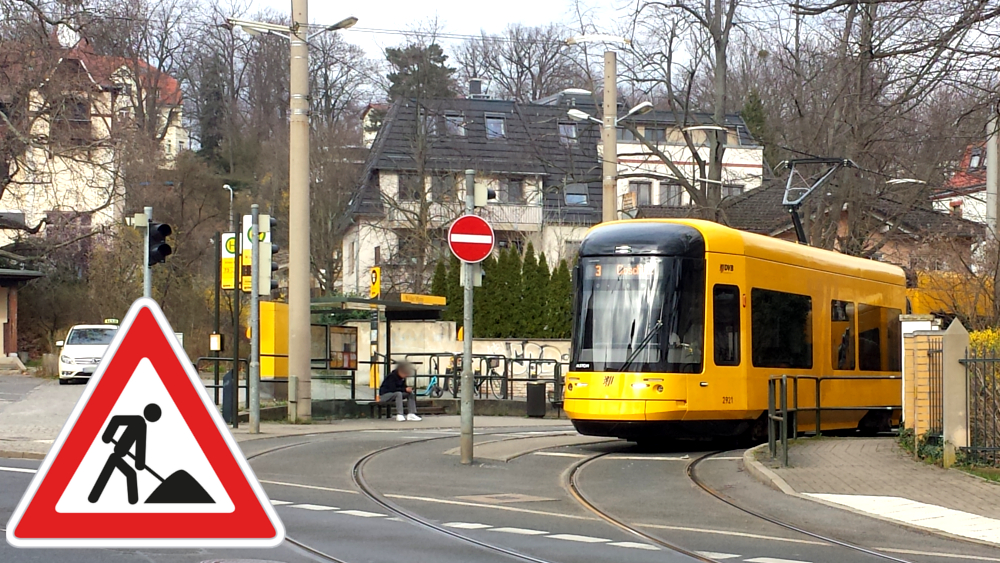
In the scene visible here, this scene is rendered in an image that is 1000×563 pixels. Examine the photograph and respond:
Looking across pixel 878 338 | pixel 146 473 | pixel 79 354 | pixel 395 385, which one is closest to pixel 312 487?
pixel 146 473

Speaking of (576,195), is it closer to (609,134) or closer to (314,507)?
(609,134)

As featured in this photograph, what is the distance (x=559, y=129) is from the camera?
6450 cm

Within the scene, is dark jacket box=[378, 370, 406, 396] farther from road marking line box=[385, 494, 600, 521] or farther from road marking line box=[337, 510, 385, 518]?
road marking line box=[337, 510, 385, 518]

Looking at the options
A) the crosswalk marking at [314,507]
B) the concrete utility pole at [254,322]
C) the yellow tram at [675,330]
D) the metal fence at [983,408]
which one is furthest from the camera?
the concrete utility pole at [254,322]

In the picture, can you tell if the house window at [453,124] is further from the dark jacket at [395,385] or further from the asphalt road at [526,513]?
the asphalt road at [526,513]

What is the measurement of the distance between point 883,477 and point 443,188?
4175 cm

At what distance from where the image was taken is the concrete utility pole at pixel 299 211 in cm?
2483

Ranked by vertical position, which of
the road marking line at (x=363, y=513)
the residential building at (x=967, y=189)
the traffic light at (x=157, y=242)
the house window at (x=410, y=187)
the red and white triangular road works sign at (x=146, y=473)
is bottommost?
the road marking line at (x=363, y=513)

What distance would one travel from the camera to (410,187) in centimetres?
5525

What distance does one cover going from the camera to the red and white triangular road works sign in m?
4.93

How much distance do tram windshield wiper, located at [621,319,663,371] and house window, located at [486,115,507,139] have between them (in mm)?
45910

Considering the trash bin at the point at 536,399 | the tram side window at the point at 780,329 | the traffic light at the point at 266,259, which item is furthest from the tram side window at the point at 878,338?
the traffic light at the point at 266,259

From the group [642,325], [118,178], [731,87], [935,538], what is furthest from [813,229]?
[935,538]

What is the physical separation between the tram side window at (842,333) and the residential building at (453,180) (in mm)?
32774
